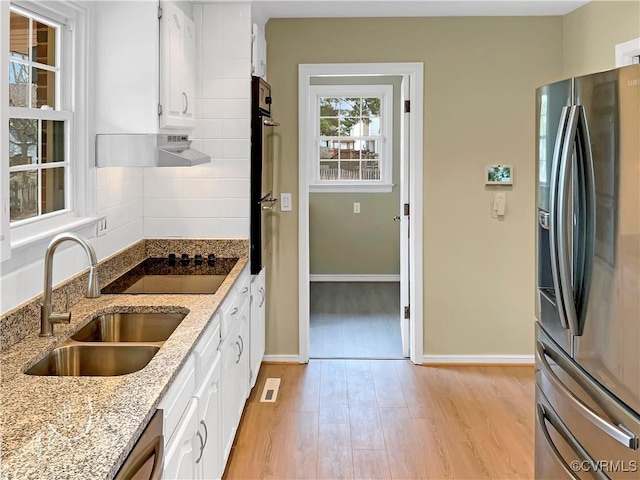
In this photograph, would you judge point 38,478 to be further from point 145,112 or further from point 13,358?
point 145,112

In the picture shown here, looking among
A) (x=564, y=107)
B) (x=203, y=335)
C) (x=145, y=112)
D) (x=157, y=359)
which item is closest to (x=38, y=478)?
(x=157, y=359)

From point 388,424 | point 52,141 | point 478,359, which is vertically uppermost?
point 52,141

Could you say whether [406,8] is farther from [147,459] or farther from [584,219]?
[147,459]

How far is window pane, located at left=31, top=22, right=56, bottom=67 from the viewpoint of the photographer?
247 cm

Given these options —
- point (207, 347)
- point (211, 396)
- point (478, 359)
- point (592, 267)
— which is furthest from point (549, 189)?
point (478, 359)

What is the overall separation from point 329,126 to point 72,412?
227 inches

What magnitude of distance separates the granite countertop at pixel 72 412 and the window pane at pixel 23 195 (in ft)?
1.53

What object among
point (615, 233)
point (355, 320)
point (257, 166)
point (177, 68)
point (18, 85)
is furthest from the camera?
point (355, 320)

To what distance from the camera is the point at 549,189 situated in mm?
2164

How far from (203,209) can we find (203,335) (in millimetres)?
1632

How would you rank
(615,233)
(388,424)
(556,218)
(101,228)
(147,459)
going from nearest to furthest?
(147,459) < (615,233) < (556,218) < (101,228) < (388,424)

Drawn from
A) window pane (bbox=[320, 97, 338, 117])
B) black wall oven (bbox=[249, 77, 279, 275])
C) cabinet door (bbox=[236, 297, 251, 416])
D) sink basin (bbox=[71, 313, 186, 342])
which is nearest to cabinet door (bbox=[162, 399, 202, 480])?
sink basin (bbox=[71, 313, 186, 342])

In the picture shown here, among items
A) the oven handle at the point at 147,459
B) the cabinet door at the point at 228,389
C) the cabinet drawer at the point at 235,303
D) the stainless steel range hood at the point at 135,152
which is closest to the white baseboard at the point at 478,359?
the cabinet drawer at the point at 235,303

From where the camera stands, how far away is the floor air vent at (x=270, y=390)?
3859mm
